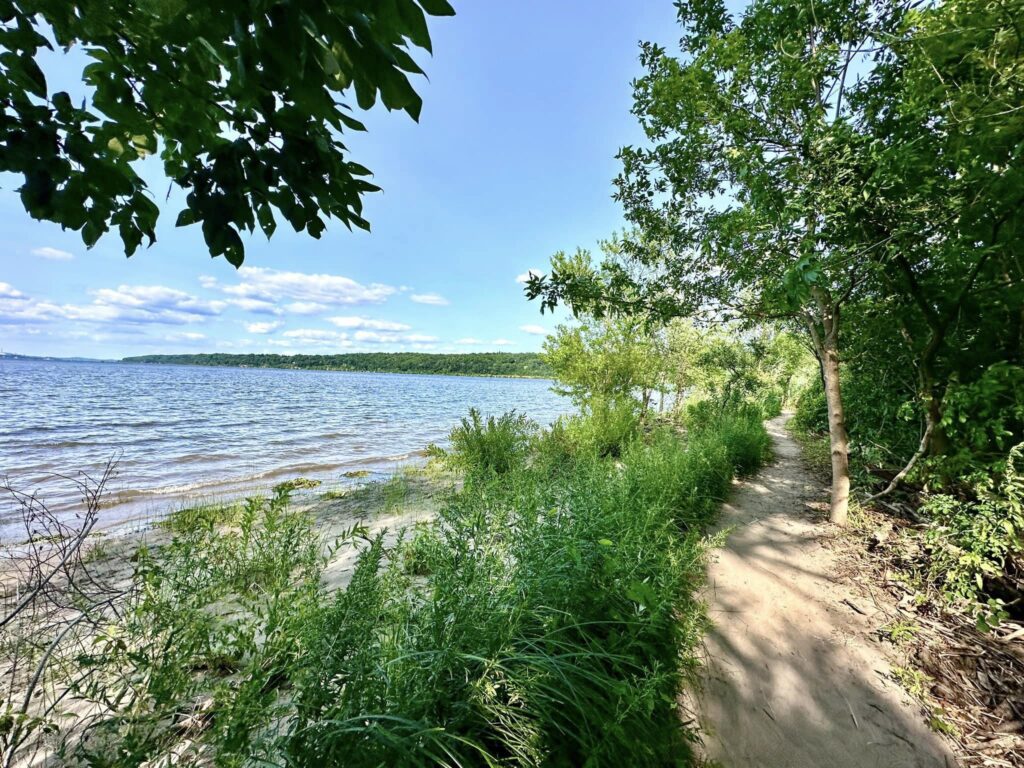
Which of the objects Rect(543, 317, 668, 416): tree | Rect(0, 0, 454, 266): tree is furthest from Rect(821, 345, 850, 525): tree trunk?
Rect(543, 317, 668, 416): tree

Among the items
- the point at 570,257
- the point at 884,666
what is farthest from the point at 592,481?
the point at 570,257

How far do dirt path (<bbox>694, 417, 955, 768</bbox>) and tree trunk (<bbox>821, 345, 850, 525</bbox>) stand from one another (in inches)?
29.7

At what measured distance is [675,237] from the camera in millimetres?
5195

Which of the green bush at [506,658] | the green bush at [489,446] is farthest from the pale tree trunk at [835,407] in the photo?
the green bush at [489,446]

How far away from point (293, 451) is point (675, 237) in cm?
1242

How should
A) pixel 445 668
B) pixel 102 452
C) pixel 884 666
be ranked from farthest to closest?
pixel 102 452, pixel 884 666, pixel 445 668

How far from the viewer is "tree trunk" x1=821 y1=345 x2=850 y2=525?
14.6 ft

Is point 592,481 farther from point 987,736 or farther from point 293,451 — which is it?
point 293,451

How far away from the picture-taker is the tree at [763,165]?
333cm

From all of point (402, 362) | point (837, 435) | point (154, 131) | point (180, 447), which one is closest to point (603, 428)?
point (837, 435)

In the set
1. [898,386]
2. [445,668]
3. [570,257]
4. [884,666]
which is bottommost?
[884,666]

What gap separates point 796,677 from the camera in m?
2.66

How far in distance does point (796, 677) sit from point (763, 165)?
4.46 metres

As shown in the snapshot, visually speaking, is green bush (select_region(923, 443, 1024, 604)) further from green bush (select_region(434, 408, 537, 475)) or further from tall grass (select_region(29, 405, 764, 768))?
green bush (select_region(434, 408, 537, 475))
